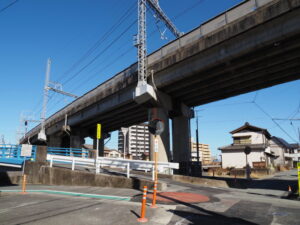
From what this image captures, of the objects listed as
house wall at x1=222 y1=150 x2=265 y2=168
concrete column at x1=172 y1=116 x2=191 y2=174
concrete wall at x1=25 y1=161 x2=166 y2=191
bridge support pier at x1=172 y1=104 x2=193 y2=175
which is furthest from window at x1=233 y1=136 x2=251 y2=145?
concrete wall at x1=25 y1=161 x2=166 y2=191

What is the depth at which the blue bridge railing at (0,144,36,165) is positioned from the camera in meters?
21.2

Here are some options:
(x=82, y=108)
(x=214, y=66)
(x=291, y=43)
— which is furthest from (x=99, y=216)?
(x=82, y=108)

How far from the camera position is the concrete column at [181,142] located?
81.0ft

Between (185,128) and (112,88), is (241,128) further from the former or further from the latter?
(112,88)

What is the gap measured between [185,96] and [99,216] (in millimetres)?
18813

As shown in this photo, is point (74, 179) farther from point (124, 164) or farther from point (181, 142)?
point (181, 142)

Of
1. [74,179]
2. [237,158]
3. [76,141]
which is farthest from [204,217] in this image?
[237,158]

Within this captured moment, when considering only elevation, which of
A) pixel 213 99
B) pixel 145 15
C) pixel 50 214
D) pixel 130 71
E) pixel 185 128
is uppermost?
pixel 145 15

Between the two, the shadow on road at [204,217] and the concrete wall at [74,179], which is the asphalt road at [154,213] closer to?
the shadow on road at [204,217]

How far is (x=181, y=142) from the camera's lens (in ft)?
83.3

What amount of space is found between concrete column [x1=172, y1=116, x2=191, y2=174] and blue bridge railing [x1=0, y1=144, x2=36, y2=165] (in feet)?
46.0

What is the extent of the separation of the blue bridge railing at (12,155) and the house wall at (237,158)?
37.6 m

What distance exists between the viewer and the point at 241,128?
50812mm

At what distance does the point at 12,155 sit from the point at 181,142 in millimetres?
16732
